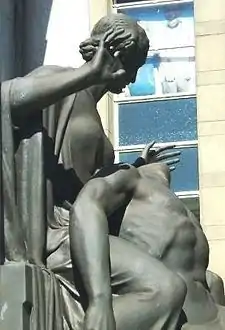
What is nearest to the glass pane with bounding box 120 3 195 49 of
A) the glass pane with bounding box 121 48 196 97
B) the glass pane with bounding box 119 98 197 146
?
the glass pane with bounding box 121 48 196 97

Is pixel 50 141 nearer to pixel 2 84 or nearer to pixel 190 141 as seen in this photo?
pixel 2 84

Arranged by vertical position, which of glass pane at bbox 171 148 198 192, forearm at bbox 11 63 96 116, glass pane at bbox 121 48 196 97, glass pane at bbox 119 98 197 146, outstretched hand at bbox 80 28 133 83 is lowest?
glass pane at bbox 171 148 198 192

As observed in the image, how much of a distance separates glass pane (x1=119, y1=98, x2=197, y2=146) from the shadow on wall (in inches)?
369

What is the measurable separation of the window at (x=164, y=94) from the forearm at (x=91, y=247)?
13.4m

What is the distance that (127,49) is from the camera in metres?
5.14

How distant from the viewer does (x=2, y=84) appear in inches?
199

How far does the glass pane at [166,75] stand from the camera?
62.6 feet

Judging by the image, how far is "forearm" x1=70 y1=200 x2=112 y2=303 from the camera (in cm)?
459

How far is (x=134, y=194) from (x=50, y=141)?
0.45 meters

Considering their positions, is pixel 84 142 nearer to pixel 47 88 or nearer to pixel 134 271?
pixel 47 88

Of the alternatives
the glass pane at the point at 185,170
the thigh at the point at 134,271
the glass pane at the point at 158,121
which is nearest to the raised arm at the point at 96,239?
the thigh at the point at 134,271

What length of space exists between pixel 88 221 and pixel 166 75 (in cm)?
1467

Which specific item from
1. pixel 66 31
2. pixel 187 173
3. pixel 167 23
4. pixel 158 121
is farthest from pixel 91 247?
pixel 167 23

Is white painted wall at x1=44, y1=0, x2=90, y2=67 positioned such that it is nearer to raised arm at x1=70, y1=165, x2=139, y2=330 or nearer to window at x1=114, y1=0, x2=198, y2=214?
raised arm at x1=70, y1=165, x2=139, y2=330
